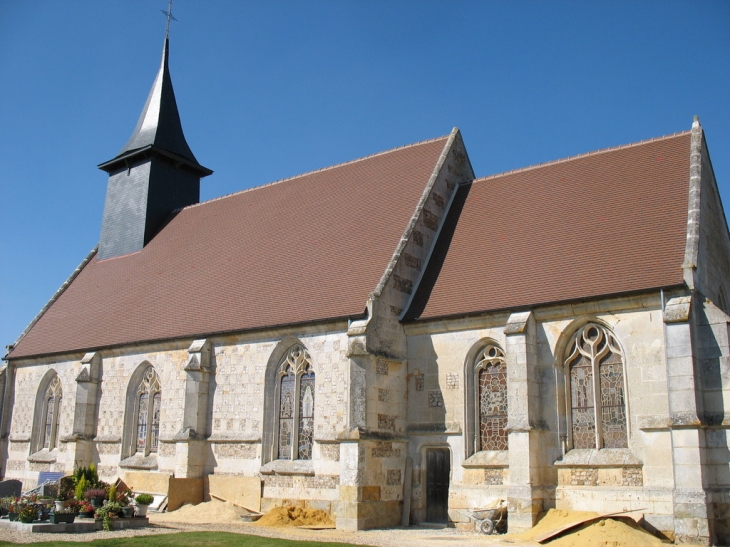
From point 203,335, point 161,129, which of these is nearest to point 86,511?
point 203,335

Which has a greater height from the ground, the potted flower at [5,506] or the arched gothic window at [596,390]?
the arched gothic window at [596,390]

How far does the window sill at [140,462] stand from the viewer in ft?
67.6

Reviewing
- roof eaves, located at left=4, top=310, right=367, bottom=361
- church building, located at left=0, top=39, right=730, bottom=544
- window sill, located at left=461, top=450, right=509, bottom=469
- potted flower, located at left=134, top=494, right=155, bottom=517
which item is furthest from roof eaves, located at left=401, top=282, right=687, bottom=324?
potted flower, located at left=134, top=494, right=155, bottom=517

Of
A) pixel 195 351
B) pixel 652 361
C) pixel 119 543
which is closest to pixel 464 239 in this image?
pixel 652 361

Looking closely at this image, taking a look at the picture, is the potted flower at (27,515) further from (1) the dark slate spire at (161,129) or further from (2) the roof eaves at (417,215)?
(1) the dark slate spire at (161,129)

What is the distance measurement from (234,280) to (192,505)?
6.22m

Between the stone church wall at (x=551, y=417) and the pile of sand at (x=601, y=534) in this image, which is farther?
the stone church wall at (x=551, y=417)

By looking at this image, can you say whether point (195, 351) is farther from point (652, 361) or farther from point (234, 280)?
point (652, 361)

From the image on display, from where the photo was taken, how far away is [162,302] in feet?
74.5

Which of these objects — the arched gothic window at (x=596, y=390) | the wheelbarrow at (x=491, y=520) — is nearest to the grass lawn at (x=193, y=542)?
the wheelbarrow at (x=491, y=520)

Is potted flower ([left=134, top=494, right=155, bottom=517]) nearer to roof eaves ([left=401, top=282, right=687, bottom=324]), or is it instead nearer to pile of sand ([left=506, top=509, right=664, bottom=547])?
roof eaves ([left=401, top=282, right=687, bottom=324])

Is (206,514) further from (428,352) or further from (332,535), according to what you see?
(428,352)

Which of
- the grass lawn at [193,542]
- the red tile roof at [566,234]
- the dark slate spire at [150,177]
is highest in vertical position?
the dark slate spire at [150,177]

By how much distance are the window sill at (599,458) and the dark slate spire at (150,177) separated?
17.8 meters
